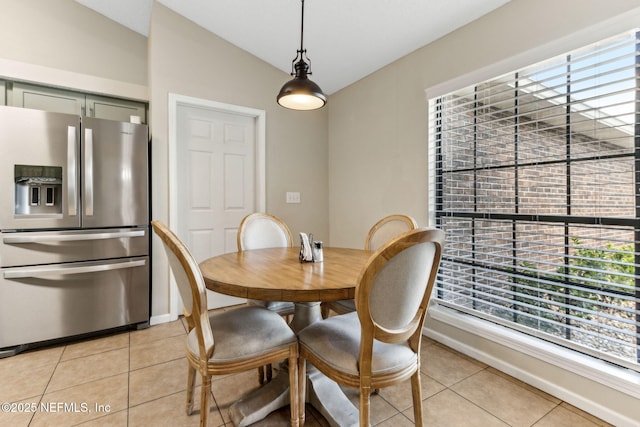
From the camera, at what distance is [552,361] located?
1.71m

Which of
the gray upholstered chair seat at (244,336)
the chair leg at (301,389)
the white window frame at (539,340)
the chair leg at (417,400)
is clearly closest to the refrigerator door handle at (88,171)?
the gray upholstered chair seat at (244,336)

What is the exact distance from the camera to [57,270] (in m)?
2.23

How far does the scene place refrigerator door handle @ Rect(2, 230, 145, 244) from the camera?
2115 mm

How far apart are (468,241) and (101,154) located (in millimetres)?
3046

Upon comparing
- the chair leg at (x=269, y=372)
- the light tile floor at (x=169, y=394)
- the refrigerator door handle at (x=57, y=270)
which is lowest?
the light tile floor at (x=169, y=394)

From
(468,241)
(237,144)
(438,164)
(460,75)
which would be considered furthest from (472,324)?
(237,144)

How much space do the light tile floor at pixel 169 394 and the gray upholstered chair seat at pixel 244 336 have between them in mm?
497

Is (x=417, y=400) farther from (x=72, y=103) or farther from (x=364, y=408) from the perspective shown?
(x=72, y=103)

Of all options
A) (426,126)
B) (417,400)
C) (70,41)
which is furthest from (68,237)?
(426,126)

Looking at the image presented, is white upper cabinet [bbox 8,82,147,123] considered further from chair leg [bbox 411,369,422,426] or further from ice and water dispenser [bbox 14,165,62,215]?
chair leg [bbox 411,369,422,426]

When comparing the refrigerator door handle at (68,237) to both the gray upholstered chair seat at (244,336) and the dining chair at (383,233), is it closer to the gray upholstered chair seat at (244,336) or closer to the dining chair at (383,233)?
the gray upholstered chair seat at (244,336)

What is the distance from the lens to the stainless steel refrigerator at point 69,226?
212 centimetres

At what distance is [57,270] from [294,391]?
215 cm

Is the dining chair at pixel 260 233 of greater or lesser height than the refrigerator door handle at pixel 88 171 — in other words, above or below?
below
